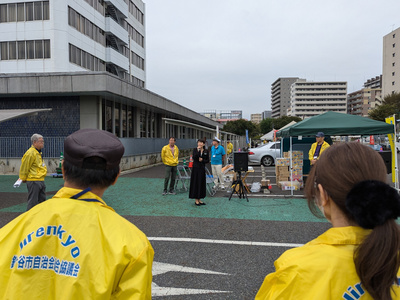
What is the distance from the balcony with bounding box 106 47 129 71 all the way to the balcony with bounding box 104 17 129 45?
6.47ft

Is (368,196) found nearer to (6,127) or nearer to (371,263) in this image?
(371,263)

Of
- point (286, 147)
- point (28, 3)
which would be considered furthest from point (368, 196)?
point (28, 3)

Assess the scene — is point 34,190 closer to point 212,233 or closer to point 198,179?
point 212,233

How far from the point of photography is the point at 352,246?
1.05 metres

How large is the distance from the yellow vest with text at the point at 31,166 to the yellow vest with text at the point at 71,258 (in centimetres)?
544

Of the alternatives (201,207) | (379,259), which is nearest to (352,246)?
(379,259)

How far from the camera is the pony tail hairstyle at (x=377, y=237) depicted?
977 millimetres

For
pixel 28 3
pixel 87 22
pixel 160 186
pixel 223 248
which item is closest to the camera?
pixel 223 248

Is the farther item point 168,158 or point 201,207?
point 168,158

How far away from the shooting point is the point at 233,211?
7.38 metres

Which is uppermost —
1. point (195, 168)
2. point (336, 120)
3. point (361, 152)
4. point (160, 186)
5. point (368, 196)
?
point (336, 120)

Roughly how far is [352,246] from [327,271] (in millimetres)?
124

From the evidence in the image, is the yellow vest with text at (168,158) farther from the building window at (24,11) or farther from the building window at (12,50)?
the building window at (12,50)

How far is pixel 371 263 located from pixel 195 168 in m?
7.17
